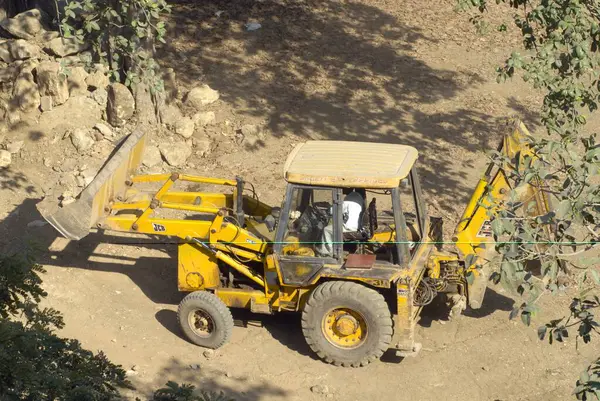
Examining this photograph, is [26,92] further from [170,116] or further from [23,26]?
[170,116]

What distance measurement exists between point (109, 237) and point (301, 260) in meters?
3.88

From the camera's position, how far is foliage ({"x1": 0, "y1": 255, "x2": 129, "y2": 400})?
16.1 ft

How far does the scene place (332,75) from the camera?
1552cm

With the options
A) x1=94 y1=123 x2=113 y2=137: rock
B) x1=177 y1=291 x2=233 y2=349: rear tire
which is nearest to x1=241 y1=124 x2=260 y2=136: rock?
x1=94 y1=123 x2=113 y2=137: rock

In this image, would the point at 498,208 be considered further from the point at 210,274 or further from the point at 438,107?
the point at 438,107

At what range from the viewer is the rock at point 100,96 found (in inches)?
538

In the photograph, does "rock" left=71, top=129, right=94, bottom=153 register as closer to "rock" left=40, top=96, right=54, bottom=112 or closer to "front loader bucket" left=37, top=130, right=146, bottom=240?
"rock" left=40, top=96, right=54, bottom=112

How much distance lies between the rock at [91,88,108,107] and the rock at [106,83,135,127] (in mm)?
95

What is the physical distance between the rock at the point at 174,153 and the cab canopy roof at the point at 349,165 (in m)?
4.42

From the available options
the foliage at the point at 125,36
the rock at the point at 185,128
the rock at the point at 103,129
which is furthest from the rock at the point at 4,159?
the rock at the point at 185,128

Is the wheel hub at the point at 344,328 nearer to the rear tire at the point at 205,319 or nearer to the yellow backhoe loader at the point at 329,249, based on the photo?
the yellow backhoe loader at the point at 329,249

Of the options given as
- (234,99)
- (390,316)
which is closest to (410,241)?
(390,316)

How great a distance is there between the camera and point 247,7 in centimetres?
1739

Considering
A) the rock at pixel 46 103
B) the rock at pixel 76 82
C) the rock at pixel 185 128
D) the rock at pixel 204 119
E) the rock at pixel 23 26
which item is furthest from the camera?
the rock at pixel 23 26
